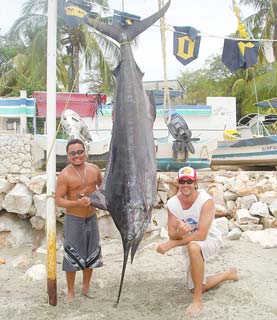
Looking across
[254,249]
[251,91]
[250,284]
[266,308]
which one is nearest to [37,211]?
[254,249]

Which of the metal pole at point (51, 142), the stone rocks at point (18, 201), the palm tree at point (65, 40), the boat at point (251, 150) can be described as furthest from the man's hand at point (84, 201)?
the palm tree at point (65, 40)

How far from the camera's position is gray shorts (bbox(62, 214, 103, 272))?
3.53 metres

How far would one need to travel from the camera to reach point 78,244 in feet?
11.6

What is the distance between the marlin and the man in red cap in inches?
14.6

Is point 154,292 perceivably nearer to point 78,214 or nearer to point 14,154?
point 78,214

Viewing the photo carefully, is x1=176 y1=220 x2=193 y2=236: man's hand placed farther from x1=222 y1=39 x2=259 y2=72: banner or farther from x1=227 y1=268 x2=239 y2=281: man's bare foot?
x1=222 y1=39 x2=259 y2=72: banner

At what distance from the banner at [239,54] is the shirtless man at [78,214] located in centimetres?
359

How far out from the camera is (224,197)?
25.5 ft

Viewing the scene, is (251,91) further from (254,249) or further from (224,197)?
(254,249)

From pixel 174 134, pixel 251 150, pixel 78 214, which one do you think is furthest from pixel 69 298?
pixel 251 150

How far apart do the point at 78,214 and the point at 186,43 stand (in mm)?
3385

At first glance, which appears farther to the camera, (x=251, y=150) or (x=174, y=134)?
(x=251, y=150)

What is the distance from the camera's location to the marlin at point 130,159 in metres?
2.92

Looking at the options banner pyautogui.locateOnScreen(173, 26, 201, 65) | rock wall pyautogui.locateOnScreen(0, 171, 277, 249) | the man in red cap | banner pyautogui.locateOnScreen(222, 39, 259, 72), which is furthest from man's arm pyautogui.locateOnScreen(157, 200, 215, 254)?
banner pyautogui.locateOnScreen(222, 39, 259, 72)
